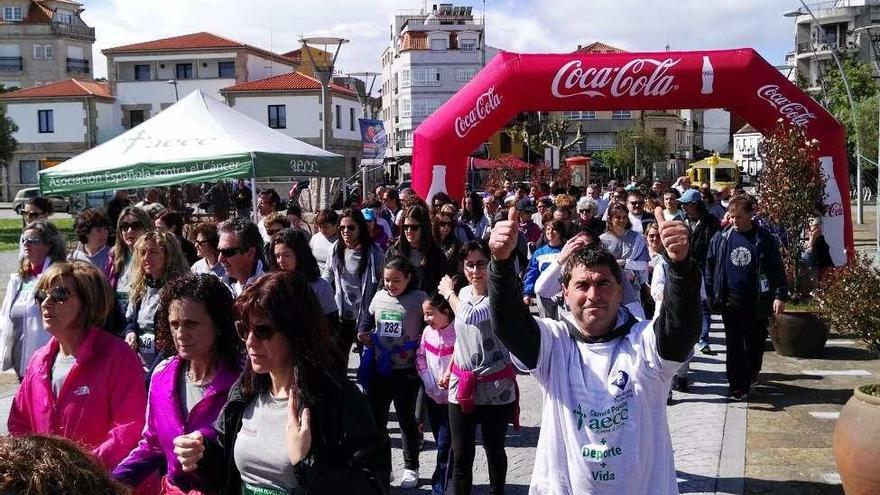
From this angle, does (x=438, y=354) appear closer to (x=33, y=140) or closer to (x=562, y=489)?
(x=562, y=489)

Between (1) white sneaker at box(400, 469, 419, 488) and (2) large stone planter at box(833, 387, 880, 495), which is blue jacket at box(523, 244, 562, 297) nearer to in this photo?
(1) white sneaker at box(400, 469, 419, 488)

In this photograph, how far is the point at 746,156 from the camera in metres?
73.9

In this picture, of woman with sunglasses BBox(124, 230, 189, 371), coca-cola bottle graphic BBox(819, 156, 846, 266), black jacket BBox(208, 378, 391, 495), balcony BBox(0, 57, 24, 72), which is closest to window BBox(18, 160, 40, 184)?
balcony BBox(0, 57, 24, 72)

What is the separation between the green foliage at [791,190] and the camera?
12164 millimetres

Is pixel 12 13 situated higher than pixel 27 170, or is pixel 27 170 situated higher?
pixel 12 13

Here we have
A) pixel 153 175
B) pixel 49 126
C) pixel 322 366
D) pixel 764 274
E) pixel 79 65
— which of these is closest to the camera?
pixel 322 366

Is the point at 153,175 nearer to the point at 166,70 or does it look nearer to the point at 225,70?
the point at 225,70

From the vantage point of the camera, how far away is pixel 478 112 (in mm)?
14414

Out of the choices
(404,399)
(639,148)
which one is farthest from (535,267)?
(639,148)

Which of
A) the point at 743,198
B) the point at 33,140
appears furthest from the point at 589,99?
the point at 33,140

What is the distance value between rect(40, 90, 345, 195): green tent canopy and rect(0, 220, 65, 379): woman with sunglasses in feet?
17.8

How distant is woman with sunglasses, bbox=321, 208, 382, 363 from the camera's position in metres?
7.73

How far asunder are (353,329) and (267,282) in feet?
15.8

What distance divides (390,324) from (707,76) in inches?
367
